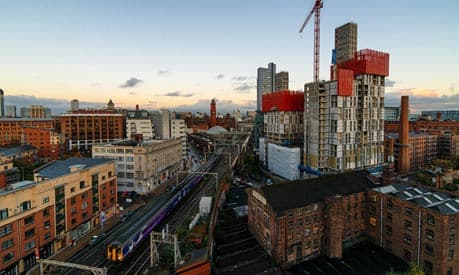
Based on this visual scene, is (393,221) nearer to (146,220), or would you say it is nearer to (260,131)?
(146,220)

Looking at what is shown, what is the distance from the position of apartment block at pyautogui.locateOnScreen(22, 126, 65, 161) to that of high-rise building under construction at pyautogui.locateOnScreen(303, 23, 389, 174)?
9530 centimetres

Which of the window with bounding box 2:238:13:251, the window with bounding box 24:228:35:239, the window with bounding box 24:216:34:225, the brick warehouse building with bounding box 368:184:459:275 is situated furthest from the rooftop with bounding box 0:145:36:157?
the brick warehouse building with bounding box 368:184:459:275

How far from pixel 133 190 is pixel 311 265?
48.9m

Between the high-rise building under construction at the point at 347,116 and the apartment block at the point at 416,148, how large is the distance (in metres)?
12.0

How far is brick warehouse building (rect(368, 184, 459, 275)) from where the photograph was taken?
30672 mm

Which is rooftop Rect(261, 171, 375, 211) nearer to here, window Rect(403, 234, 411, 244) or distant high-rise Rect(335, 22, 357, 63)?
window Rect(403, 234, 411, 244)

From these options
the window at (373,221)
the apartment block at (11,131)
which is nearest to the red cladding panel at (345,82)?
the window at (373,221)

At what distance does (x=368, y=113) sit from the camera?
7081 centimetres

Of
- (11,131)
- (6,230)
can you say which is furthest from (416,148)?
(11,131)

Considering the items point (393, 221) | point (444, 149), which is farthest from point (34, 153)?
point (444, 149)

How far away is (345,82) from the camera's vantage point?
211ft

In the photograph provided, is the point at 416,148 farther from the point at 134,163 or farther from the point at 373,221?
the point at 134,163

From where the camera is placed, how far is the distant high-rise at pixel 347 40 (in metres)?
123

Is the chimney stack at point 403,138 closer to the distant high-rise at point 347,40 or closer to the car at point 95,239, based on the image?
the distant high-rise at point 347,40
